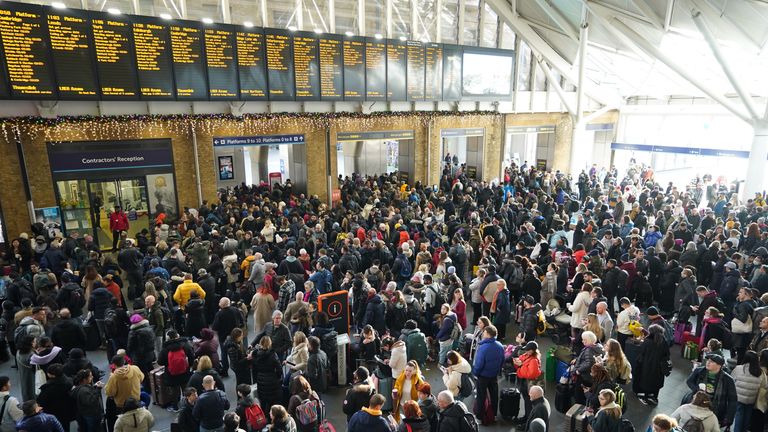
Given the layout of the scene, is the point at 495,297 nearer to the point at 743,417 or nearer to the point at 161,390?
the point at 743,417

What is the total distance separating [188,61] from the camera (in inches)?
551

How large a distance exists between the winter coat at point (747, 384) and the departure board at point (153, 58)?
1433 cm

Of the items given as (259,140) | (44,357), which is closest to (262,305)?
(44,357)

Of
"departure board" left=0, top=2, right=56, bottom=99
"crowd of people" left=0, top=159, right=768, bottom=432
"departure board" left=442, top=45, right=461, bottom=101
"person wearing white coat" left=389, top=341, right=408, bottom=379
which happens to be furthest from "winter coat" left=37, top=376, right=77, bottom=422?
"departure board" left=442, top=45, right=461, bottom=101

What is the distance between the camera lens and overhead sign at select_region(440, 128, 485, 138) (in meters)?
21.8

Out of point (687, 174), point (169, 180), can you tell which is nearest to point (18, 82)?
point (169, 180)

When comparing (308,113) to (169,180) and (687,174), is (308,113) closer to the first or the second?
(169,180)

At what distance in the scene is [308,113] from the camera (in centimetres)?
1742

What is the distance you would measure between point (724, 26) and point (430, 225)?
38.4 ft

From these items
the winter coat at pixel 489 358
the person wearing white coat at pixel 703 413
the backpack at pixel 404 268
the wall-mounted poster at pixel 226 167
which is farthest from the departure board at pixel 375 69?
the person wearing white coat at pixel 703 413

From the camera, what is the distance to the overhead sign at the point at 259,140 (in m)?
15.8

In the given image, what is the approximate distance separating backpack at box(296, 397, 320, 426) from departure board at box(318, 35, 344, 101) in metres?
13.1

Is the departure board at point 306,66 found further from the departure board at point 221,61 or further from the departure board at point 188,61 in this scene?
the departure board at point 188,61

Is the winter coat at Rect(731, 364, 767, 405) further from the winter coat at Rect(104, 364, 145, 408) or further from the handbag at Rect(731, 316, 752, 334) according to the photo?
the winter coat at Rect(104, 364, 145, 408)
